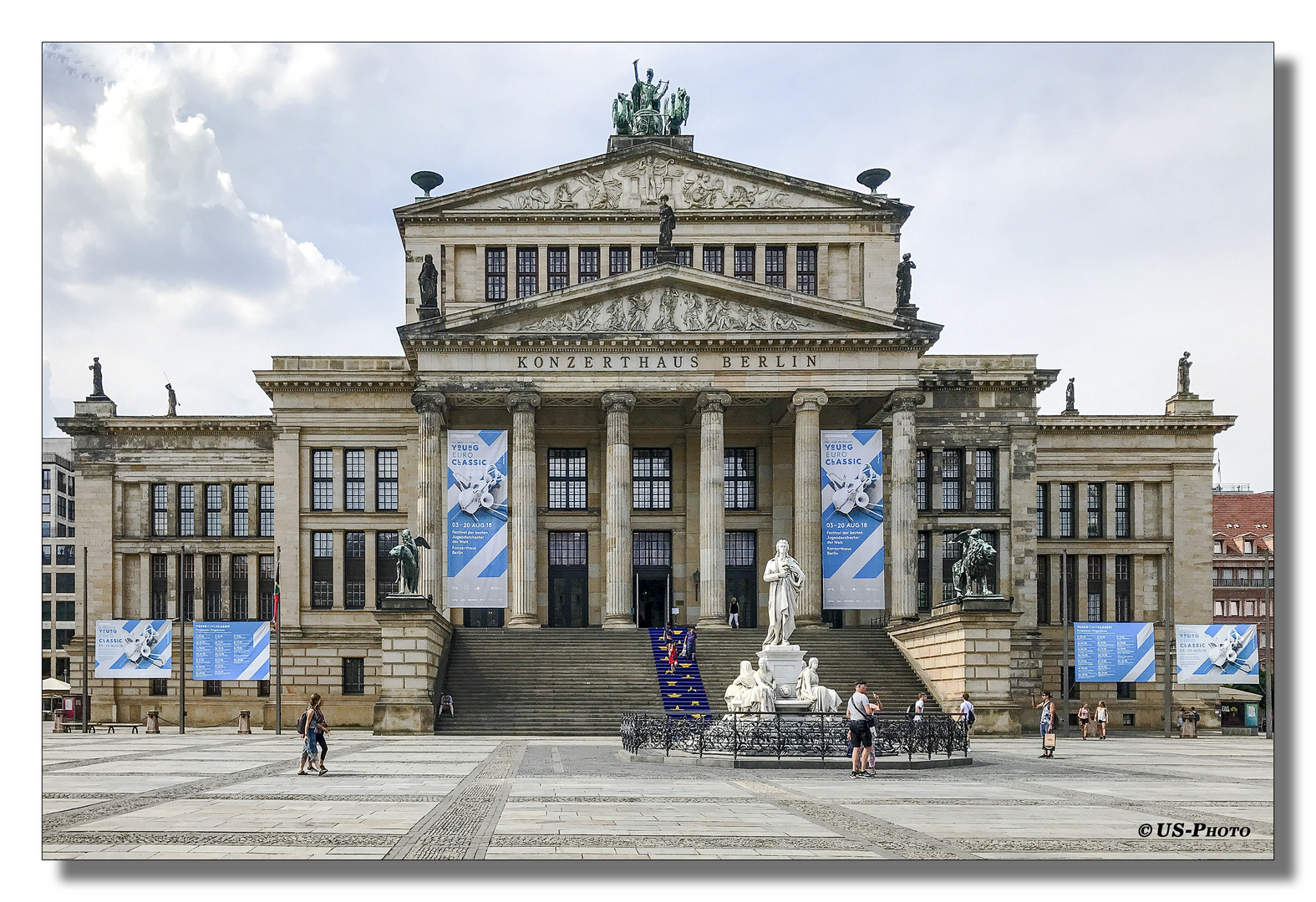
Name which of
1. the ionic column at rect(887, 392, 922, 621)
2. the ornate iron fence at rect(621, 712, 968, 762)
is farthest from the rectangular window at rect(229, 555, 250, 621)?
the ornate iron fence at rect(621, 712, 968, 762)

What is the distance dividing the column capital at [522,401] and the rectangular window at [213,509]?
63.6 ft

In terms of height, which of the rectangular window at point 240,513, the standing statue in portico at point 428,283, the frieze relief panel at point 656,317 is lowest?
the rectangular window at point 240,513

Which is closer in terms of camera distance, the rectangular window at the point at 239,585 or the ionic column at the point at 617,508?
the ionic column at the point at 617,508

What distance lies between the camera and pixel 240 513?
224 feet

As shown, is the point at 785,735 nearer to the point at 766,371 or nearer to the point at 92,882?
the point at 92,882

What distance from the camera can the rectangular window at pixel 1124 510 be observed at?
232 ft

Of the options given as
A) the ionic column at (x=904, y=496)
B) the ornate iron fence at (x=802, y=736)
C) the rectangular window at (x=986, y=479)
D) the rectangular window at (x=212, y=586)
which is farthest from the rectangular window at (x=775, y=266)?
the ornate iron fence at (x=802, y=736)

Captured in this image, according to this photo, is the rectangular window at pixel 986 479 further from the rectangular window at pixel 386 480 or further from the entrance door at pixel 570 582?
the rectangular window at pixel 386 480

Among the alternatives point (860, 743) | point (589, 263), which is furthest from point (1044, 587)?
point (860, 743)

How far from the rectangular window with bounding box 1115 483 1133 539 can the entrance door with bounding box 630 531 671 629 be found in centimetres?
2469

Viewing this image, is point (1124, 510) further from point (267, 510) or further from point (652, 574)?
point (267, 510)

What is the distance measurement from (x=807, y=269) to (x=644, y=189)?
355 inches
